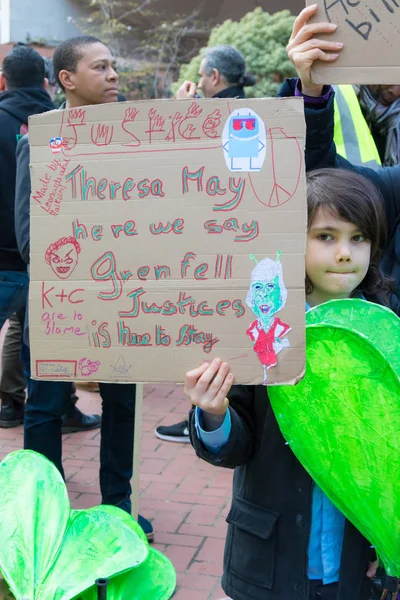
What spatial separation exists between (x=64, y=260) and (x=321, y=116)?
0.83 meters

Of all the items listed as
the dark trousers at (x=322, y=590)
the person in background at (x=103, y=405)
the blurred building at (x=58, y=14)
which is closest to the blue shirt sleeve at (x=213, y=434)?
the dark trousers at (x=322, y=590)

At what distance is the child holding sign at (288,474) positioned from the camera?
5.68ft

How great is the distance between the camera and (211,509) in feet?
12.6

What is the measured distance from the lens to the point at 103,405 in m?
3.50

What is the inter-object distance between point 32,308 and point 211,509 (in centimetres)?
237

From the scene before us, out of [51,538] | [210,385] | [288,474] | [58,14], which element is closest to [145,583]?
[51,538]

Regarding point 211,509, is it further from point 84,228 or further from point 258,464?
point 84,228

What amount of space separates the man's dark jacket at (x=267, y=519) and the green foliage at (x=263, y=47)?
25.5 feet

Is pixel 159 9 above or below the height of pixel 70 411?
above

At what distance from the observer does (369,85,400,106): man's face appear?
3.37 metres

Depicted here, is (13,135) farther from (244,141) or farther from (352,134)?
(244,141)

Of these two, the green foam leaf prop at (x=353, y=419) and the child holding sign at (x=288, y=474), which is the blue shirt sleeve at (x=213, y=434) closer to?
the child holding sign at (x=288, y=474)

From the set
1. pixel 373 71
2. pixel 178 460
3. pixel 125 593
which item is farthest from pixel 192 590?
pixel 373 71

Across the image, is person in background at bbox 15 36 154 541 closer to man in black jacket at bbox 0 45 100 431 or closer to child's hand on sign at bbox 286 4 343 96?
man in black jacket at bbox 0 45 100 431
